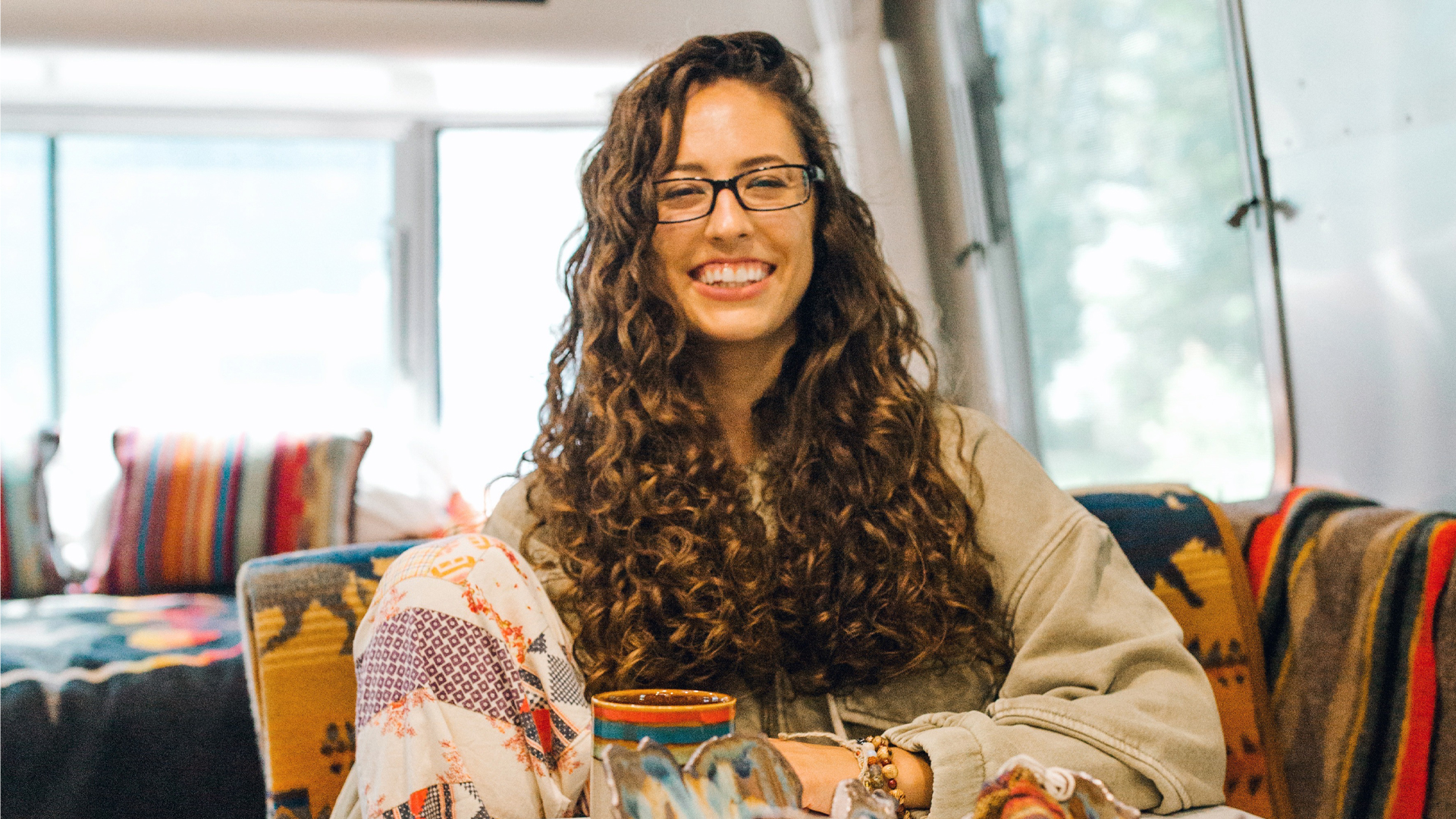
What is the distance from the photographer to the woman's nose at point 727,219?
120 cm

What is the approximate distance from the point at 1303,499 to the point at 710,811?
44.4 inches

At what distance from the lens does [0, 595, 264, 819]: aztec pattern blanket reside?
4.96 feet

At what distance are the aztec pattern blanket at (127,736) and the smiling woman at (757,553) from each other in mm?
664

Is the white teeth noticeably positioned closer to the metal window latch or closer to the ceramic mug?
the ceramic mug

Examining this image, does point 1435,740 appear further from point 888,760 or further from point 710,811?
point 710,811

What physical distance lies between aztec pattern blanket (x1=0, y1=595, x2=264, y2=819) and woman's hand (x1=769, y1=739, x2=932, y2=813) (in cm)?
103

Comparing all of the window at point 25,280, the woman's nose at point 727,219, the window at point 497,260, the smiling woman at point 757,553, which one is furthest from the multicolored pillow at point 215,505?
the woman's nose at point 727,219

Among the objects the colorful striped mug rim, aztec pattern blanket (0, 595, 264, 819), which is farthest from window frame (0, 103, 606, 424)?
the colorful striped mug rim

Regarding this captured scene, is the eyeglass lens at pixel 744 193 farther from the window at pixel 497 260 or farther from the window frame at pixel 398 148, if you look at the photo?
the window frame at pixel 398 148

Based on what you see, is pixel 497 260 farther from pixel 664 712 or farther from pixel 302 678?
pixel 664 712

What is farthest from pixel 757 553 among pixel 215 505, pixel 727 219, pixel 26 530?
pixel 26 530

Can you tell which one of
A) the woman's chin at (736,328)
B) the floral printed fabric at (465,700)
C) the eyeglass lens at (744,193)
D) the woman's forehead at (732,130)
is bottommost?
the floral printed fabric at (465,700)

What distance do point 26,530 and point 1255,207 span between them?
3.07m

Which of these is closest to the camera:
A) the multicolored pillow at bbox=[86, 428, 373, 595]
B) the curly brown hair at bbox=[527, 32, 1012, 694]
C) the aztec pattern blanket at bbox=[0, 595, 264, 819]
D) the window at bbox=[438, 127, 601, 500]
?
the curly brown hair at bbox=[527, 32, 1012, 694]
